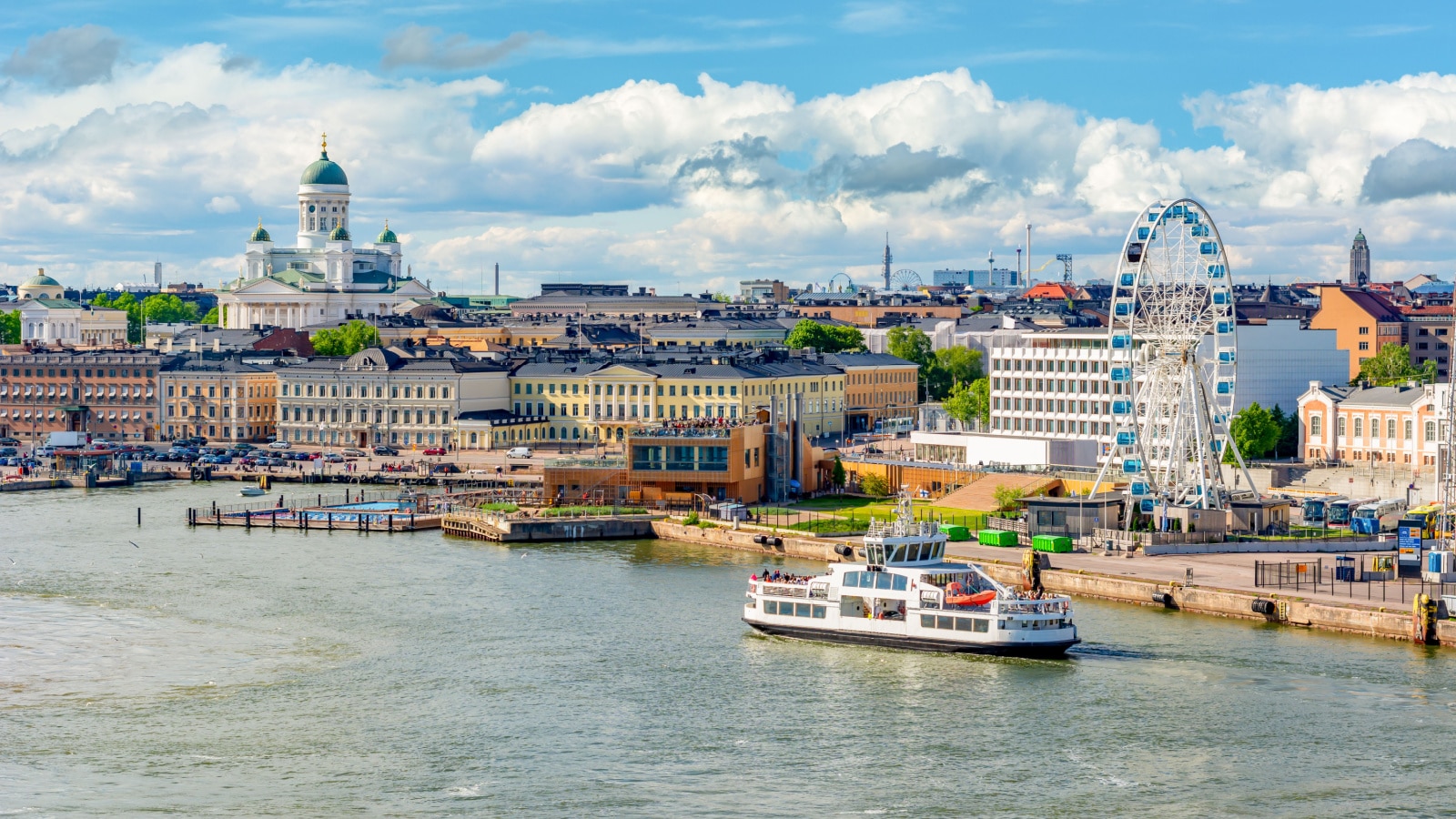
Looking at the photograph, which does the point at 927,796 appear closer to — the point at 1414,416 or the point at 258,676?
the point at 258,676

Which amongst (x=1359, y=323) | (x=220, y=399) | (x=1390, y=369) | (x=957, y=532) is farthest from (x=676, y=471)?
(x=1359, y=323)

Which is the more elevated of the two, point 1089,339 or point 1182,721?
point 1089,339

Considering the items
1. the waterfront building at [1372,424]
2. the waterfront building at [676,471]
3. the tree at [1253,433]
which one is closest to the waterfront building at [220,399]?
the waterfront building at [676,471]

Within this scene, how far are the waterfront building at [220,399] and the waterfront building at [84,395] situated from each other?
1013 millimetres

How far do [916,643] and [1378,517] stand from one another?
24.8m

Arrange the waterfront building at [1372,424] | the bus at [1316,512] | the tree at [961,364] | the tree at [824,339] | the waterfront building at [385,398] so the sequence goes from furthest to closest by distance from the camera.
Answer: the tree at [824,339] → the tree at [961,364] → the waterfront building at [385,398] → the waterfront building at [1372,424] → the bus at [1316,512]

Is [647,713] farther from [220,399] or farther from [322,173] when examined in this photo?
[322,173]

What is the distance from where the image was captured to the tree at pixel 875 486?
248 ft

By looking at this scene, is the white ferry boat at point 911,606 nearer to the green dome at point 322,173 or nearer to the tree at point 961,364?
the tree at point 961,364

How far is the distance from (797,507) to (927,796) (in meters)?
39.2

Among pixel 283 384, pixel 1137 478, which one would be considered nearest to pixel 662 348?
pixel 283 384

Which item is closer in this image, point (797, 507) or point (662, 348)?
point (797, 507)

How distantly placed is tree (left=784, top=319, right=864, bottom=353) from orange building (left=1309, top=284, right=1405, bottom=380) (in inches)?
1099

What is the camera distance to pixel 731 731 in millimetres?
37062
